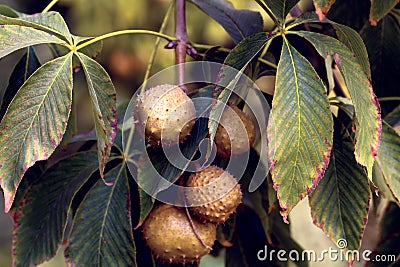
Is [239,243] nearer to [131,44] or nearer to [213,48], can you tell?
[213,48]

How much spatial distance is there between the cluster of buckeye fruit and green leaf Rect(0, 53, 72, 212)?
142 mm

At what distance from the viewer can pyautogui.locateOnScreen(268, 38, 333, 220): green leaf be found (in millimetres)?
671

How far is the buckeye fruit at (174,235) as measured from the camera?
0.83 meters

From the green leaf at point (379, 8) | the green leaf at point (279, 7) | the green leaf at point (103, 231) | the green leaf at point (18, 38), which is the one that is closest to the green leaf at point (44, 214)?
the green leaf at point (103, 231)

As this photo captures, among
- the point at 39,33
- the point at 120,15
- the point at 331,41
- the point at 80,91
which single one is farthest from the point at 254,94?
the point at 80,91

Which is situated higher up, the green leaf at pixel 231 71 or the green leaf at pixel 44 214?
the green leaf at pixel 231 71

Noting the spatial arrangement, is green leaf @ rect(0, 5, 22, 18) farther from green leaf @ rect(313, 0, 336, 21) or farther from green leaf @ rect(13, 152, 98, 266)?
green leaf @ rect(313, 0, 336, 21)

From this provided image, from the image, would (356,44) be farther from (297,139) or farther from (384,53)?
(384,53)

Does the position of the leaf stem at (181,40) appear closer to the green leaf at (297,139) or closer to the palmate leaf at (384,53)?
the green leaf at (297,139)

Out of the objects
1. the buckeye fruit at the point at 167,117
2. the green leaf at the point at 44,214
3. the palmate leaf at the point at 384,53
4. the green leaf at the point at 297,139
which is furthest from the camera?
the palmate leaf at the point at 384,53

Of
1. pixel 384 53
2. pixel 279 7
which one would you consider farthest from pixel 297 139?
pixel 384 53

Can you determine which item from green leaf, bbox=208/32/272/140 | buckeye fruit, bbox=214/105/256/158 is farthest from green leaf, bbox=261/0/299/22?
buckeye fruit, bbox=214/105/256/158

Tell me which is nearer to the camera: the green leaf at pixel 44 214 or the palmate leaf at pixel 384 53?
the green leaf at pixel 44 214

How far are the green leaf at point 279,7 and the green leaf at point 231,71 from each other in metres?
0.03
